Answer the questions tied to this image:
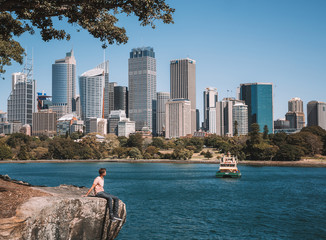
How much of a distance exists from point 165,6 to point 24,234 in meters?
13.1

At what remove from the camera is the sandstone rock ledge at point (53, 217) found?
14914 millimetres

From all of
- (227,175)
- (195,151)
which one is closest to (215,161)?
(195,151)

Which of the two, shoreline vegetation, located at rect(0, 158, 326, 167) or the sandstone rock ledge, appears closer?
the sandstone rock ledge

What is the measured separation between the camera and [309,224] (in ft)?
116

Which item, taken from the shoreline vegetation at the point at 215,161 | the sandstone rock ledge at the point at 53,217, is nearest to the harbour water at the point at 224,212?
the sandstone rock ledge at the point at 53,217

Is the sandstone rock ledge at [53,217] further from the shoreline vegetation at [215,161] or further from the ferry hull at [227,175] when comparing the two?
the shoreline vegetation at [215,161]

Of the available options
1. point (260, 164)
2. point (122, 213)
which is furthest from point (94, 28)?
point (260, 164)

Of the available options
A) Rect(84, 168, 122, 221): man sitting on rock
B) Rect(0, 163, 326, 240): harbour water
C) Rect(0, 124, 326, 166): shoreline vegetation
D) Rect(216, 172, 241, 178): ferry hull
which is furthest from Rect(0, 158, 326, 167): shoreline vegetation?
Rect(84, 168, 122, 221): man sitting on rock

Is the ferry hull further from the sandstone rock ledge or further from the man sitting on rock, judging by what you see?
the man sitting on rock

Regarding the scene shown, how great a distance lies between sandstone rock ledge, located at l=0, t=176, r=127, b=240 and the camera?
1491 cm

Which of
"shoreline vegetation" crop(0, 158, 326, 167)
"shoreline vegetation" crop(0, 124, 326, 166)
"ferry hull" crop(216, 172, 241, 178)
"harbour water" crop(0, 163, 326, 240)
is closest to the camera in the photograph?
"harbour water" crop(0, 163, 326, 240)

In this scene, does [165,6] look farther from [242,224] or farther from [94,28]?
[242,224]

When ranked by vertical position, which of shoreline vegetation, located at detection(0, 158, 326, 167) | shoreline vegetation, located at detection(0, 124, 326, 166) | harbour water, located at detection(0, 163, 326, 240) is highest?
shoreline vegetation, located at detection(0, 124, 326, 166)

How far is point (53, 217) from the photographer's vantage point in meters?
15.7
